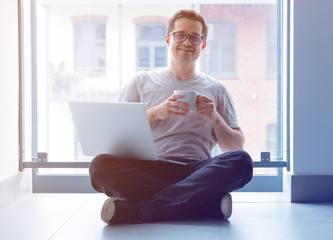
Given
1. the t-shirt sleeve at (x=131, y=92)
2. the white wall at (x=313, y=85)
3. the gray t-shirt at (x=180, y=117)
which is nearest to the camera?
the gray t-shirt at (x=180, y=117)

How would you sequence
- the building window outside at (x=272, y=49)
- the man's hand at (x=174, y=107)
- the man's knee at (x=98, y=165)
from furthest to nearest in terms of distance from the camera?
the building window outside at (x=272, y=49)
the man's knee at (x=98, y=165)
the man's hand at (x=174, y=107)

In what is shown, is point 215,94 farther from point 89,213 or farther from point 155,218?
point 89,213

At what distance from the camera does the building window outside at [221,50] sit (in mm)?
2705

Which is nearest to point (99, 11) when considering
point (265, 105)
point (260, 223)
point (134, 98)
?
point (134, 98)

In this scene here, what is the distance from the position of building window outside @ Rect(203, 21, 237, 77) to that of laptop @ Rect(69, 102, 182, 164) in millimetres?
1070

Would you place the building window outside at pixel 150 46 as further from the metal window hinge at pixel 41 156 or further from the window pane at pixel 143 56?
the metal window hinge at pixel 41 156

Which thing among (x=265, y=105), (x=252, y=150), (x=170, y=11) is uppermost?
(x=170, y=11)

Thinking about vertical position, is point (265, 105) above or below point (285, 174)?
above

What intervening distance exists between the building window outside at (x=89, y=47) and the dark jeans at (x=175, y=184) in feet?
3.17

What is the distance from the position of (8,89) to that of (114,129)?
0.86 m

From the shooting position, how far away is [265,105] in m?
2.68

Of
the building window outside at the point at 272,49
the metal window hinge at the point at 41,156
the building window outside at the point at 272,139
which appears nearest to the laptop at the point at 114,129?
the metal window hinge at the point at 41,156

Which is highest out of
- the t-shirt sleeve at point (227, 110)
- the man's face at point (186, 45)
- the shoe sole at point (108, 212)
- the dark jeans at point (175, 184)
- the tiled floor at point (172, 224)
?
the man's face at point (186, 45)

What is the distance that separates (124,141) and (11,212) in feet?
2.38
